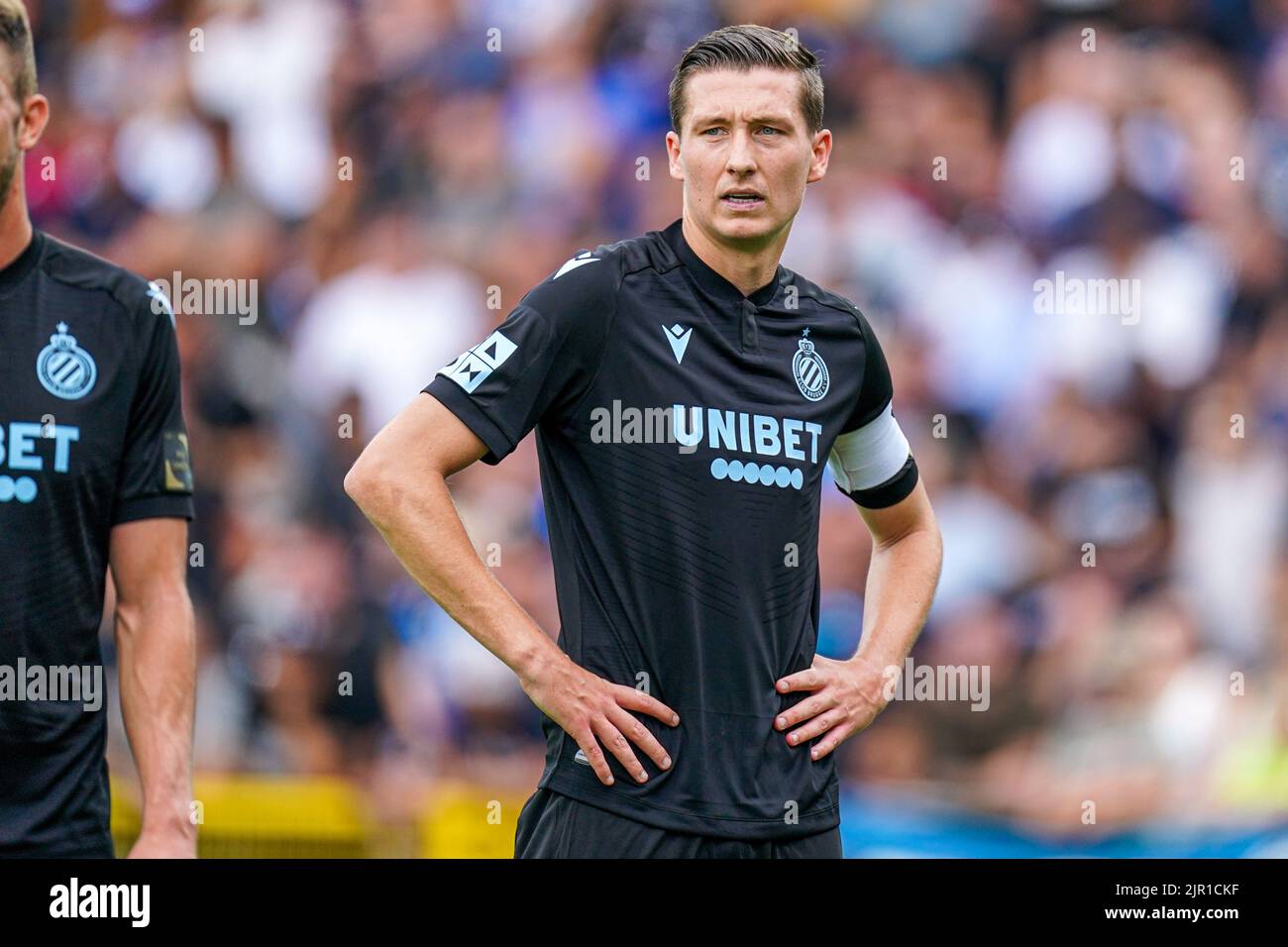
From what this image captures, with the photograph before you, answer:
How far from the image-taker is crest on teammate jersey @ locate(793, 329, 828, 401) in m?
3.79

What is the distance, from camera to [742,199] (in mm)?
3721

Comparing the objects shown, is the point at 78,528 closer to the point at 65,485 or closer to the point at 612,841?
the point at 65,485

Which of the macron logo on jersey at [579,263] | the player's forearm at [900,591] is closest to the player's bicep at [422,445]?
the macron logo on jersey at [579,263]

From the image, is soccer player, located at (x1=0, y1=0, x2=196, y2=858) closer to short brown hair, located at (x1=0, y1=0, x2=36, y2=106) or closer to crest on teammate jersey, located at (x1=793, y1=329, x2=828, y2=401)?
short brown hair, located at (x1=0, y1=0, x2=36, y2=106)

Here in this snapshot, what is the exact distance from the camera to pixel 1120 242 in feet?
25.9

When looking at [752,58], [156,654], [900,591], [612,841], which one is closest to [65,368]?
[156,654]

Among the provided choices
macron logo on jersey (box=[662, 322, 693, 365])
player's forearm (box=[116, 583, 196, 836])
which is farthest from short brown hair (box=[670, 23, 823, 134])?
player's forearm (box=[116, 583, 196, 836])

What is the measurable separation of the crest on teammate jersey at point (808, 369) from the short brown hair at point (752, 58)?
50cm

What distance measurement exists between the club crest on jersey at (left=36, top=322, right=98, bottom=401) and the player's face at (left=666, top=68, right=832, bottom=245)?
1.37 m

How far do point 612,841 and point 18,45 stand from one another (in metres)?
2.06

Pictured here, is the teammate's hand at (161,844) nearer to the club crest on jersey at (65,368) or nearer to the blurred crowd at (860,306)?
the club crest on jersey at (65,368)

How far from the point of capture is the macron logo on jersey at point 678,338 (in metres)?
3.64
